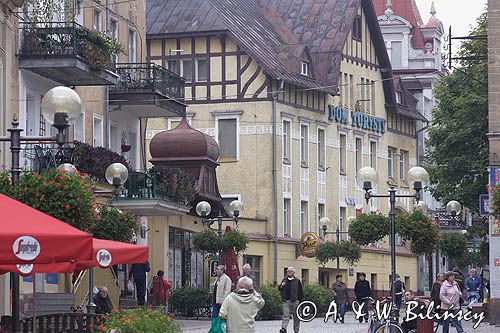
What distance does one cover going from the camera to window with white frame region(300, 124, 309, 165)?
68.9 metres

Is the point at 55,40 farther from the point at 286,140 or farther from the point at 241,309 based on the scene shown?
the point at 286,140

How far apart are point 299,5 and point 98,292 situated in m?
41.0

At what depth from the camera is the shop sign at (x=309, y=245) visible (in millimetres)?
61447

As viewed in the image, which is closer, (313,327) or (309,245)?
(313,327)

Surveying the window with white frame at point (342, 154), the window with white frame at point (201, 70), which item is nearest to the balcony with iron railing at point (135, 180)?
the window with white frame at point (201, 70)

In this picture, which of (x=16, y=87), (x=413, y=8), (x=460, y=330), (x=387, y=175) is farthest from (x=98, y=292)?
(x=413, y=8)

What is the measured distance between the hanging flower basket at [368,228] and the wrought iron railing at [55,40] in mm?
7511

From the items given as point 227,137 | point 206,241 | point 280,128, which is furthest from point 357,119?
point 206,241

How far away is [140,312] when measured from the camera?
20609mm

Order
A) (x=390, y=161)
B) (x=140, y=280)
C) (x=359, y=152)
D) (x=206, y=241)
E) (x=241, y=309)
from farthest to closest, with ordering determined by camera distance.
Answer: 1. (x=390, y=161)
2. (x=359, y=152)
3. (x=206, y=241)
4. (x=140, y=280)
5. (x=241, y=309)

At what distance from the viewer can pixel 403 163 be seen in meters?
82.0

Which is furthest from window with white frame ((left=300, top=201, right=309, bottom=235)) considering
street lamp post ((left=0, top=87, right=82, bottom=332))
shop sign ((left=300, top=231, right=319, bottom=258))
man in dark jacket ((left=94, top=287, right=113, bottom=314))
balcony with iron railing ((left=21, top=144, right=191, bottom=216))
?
street lamp post ((left=0, top=87, right=82, bottom=332))

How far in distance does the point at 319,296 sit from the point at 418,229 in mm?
17511

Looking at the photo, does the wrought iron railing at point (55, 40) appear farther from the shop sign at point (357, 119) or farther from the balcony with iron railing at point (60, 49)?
the shop sign at point (357, 119)
